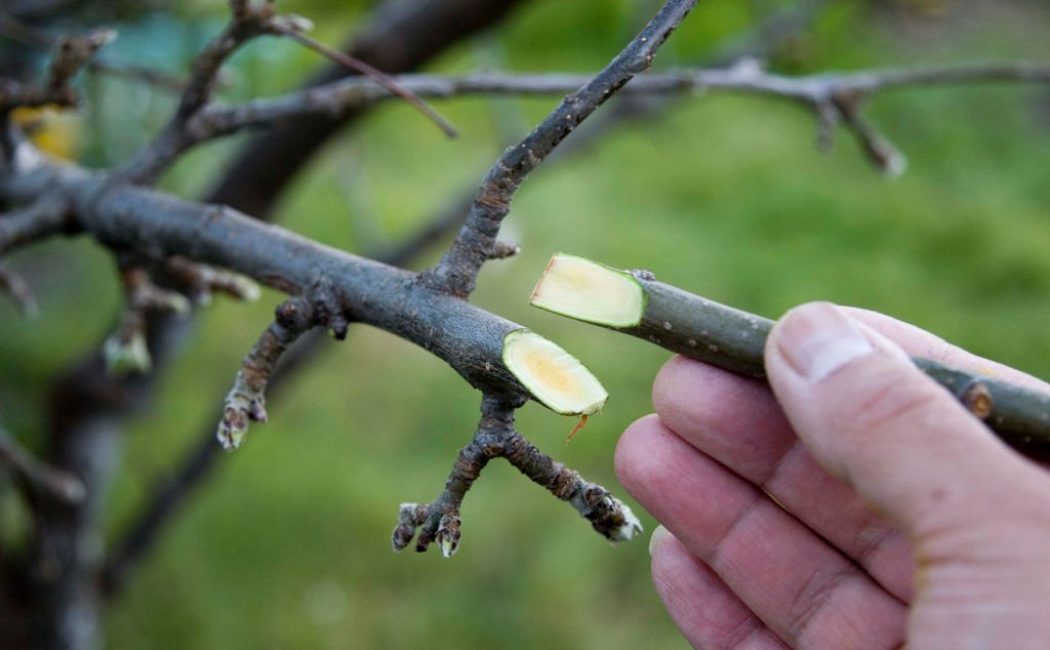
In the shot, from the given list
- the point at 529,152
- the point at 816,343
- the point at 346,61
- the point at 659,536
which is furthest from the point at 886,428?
the point at 346,61

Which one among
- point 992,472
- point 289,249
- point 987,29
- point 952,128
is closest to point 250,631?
point 289,249

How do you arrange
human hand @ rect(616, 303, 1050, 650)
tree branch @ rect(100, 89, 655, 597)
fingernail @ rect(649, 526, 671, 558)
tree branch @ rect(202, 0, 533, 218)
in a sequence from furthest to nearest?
1. tree branch @ rect(100, 89, 655, 597)
2. tree branch @ rect(202, 0, 533, 218)
3. fingernail @ rect(649, 526, 671, 558)
4. human hand @ rect(616, 303, 1050, 650)

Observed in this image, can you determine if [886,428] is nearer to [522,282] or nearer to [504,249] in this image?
[504,249]

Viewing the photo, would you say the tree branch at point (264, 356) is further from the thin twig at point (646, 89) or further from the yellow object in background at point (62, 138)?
the yellow object in background at point (62, 138)

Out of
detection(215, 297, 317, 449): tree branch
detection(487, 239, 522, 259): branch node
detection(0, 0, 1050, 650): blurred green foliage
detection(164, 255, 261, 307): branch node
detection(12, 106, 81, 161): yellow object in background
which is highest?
detection(487, 239, 522, 259): branch node

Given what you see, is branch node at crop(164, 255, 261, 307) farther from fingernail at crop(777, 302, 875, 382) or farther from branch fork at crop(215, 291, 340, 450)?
fingernail at crop(777, 302, 875, 382)

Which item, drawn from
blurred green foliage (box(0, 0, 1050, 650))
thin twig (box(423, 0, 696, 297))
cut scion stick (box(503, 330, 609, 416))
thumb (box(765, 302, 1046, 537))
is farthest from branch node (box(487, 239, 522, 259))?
blurred green foliage (box(0, 0, 1050, 650))
